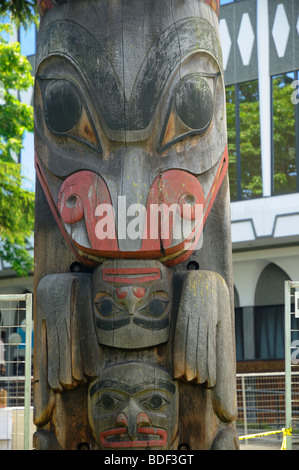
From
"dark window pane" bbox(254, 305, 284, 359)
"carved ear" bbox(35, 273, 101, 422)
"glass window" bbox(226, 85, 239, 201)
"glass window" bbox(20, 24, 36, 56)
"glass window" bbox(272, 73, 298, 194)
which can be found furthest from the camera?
"glass window" bbox(20, 24, 36, 56)

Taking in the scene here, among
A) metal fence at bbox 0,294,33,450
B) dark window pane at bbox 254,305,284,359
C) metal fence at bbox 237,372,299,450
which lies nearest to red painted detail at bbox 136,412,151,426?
metal fence at bbox 0,294,33,450

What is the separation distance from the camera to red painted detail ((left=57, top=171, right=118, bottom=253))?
13.8ft

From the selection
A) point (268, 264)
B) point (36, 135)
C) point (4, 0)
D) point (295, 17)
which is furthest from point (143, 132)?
point (268, 264)

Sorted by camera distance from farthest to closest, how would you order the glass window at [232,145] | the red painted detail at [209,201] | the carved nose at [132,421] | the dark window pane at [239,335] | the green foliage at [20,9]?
the dark window pane at [239,335]
the glass window at [232,145]
the green foliage at [20,9]
the red painted detail at [209,201]
the carved nose at [132,421]

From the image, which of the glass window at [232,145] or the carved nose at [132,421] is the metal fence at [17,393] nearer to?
the carved nose at [132,421]

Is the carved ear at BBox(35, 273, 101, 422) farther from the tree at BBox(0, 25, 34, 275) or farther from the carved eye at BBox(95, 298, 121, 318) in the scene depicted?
the tree at BBox(0, 25, 34, 275)

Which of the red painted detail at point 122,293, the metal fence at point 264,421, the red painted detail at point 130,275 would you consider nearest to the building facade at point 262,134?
the metal fence at point 264,421

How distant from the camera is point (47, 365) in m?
4.25

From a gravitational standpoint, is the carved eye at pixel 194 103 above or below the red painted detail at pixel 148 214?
above

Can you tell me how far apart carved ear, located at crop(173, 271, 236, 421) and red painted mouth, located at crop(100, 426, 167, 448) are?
1.12ft

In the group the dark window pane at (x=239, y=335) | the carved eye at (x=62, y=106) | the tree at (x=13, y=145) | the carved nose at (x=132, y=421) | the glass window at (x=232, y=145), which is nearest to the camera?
the carved nose at (x=132, y=421)

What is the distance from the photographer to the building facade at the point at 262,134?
18.3 metres

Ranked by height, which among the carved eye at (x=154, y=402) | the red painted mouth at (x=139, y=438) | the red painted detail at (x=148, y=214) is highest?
Result: the red painted detail at (x=148, y=214)

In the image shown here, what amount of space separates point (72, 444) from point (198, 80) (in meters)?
2.39
